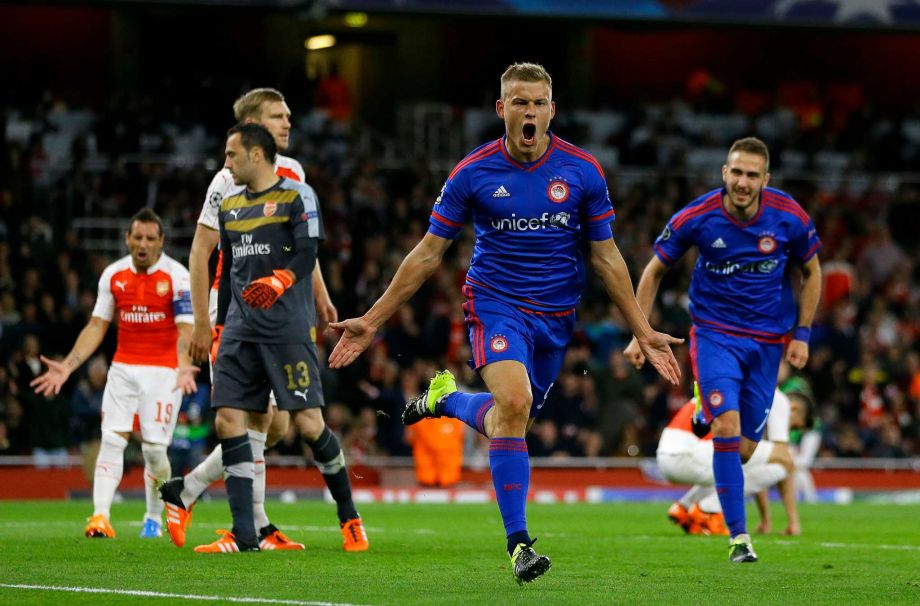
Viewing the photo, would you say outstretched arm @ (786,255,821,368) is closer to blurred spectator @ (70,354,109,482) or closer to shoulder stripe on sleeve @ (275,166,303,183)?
shoulder stripe on sleeve @ (275,166,303,183)

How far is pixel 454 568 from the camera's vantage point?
8.91 m

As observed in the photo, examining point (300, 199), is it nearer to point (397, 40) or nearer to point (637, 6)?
point (637, 6)

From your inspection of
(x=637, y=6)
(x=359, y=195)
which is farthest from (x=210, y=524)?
(x=637, y=6)

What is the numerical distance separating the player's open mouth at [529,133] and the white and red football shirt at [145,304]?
4.28 m

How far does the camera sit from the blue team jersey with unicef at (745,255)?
1075cm

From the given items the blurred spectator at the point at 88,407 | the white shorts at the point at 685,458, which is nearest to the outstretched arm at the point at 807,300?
the white shorts at the point at 685,458

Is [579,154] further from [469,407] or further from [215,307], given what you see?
[215,307]

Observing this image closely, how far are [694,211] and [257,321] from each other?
10.3ft

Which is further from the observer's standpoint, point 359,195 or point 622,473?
point 359,195

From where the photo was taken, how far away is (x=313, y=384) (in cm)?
969

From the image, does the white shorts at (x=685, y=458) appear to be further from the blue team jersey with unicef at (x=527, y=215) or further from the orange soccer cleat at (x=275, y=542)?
the blue team jersey with unicef at (x=527, y=215)

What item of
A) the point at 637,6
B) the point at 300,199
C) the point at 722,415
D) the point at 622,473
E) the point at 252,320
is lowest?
the point at 622,473

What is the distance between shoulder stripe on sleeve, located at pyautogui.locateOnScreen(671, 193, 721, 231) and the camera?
10.8 meters

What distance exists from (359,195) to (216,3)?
383cm
